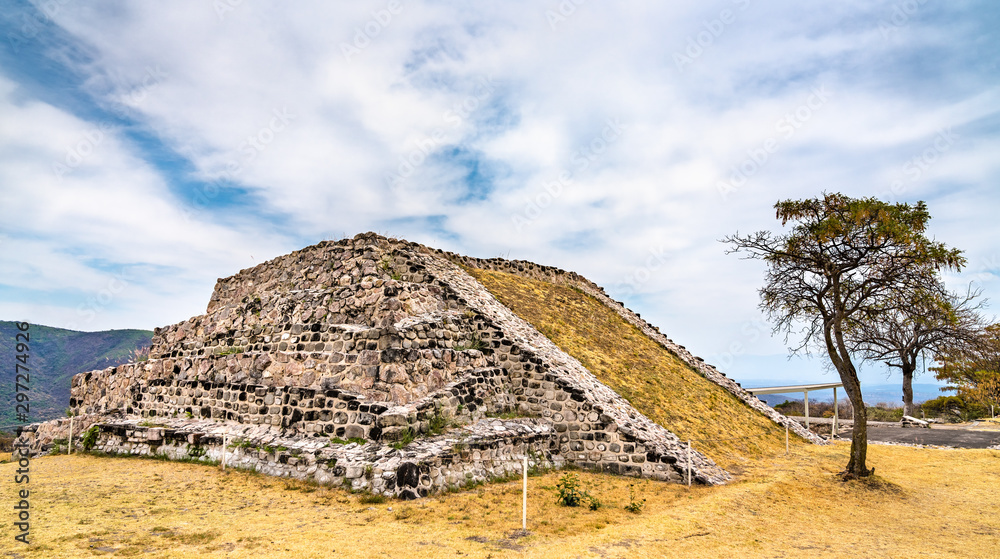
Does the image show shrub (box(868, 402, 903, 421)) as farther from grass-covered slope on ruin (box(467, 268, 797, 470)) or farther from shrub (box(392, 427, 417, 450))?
shrub (box(392, 427, 417, 450))

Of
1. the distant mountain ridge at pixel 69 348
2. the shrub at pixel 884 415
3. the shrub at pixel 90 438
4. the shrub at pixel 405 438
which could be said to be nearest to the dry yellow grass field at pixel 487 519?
the shrub at pixel 405 438

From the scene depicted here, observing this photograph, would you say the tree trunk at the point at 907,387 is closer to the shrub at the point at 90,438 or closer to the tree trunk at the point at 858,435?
the tree trunk at the point at 858,435

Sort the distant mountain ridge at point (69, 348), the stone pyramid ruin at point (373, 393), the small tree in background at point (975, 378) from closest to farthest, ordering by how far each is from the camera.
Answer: the stone pyramid ruin at point (373, 393), the small tree in background at point (975, 378), the distant mountain ridge at point (69, 348)

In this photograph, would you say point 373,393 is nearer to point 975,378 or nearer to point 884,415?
point 884,415

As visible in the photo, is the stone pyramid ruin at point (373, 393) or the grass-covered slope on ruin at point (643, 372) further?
the grass-covered slope on ruin at point (643, 372)

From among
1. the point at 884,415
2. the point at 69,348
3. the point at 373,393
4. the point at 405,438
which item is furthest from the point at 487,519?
the point at 69,348

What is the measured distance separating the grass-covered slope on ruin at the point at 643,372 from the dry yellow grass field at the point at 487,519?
110 inches

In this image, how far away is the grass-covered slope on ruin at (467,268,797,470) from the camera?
15.2m

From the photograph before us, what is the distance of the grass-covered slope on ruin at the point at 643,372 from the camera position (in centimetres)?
1521

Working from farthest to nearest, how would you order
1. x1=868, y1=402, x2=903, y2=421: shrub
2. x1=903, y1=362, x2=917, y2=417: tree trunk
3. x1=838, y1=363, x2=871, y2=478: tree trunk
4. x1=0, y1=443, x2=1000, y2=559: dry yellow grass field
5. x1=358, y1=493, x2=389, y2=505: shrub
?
x1=868, y1=402, x2=903, y2=421: shrub → x1=903, y1=362, x2=917, y2=417: tree trunk → x1=838, y1=363, x2=871, y2=478: tree trunk → x1=358, y1=493, x2=389, y2=505: shrub → x1=0, y1=443, x2=1000, y2=559: dry yellow grass field

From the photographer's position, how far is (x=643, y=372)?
1789 cm

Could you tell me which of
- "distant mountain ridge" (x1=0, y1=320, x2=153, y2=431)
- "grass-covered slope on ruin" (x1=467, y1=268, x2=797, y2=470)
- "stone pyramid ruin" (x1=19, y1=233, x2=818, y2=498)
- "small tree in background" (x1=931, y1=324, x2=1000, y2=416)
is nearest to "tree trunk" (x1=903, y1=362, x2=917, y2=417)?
"small tree in background" (x1=931, y1=324, x2=1000, y2=416)

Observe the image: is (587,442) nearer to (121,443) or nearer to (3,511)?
(3,511)

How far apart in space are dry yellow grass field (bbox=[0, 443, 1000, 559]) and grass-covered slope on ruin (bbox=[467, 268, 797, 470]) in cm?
279
